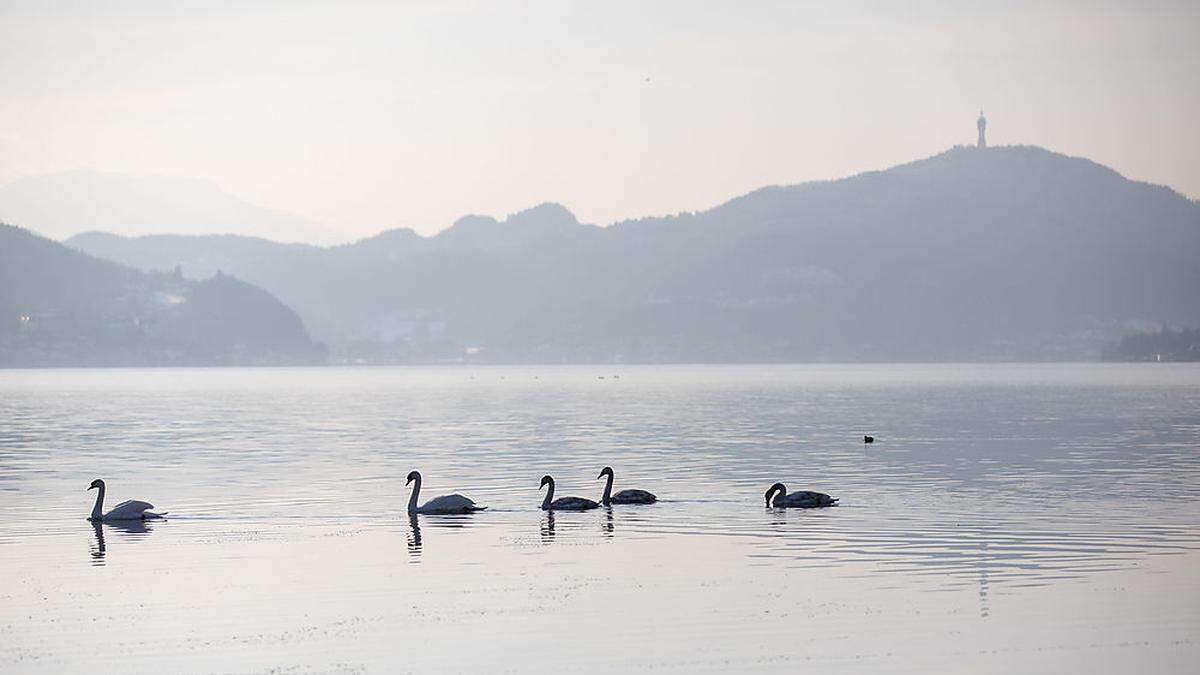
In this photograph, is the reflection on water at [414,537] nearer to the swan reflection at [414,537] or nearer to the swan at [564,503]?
the swan reflection at [414,537]

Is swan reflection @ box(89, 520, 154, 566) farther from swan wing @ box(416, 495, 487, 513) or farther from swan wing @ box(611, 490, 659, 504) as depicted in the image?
swan wing @ box(611, 490, 659, 504)

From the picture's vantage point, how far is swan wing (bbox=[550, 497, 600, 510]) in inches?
1684

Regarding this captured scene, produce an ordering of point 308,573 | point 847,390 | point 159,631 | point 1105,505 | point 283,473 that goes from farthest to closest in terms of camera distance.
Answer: point 847,390 → point 283,473 → point 1105,505 → point 308,573 → point 159,631

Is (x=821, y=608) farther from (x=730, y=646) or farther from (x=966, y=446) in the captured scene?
(x=966, y=446)

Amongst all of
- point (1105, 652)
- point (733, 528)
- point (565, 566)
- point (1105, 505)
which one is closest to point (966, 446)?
point (1105, 505)

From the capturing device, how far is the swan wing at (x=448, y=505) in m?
41.9

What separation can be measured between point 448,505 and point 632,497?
5.15m

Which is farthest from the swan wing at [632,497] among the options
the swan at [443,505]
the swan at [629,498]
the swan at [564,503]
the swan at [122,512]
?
the swan at [122,512]

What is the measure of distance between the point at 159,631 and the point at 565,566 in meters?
9.08

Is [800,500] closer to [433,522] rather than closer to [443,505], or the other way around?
[443,505]

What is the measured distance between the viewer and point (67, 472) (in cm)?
5862

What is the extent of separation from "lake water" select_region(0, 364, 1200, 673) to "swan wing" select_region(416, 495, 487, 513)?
0.74 metres

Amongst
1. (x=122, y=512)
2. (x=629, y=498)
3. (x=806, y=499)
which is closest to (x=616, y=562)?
(x=806, y=499)

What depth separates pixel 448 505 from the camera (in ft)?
138
